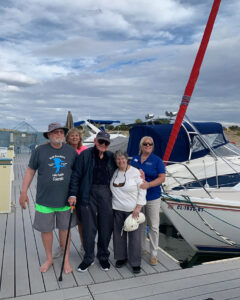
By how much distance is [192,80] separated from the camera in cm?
653

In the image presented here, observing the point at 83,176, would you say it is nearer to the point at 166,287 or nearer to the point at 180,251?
the point at 166,287

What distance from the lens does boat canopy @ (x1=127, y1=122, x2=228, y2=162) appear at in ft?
23.4

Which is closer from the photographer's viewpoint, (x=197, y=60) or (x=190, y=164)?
(x=197, y=60)

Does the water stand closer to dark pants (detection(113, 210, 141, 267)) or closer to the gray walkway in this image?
the gray walkway

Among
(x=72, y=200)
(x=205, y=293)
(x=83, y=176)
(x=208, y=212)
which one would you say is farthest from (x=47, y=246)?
(x=208, y=212)

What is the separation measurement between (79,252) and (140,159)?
162 cm

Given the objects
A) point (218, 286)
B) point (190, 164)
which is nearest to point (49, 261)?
point (218, 286)

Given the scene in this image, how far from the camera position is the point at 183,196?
18.3ft

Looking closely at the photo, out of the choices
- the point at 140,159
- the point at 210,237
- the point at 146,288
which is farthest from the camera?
the point at 210,237

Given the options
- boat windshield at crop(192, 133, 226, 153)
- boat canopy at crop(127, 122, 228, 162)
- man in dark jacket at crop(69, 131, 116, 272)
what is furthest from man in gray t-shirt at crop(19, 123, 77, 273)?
boat windshield at crop(192, 133, 226, 153)

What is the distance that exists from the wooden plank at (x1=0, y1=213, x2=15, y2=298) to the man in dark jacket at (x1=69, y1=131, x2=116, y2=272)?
2.58 feet

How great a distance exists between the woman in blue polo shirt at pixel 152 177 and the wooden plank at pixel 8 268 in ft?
5.67

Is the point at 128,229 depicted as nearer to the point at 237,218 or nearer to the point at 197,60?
the point at 237,218

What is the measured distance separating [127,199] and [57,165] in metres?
0.91
